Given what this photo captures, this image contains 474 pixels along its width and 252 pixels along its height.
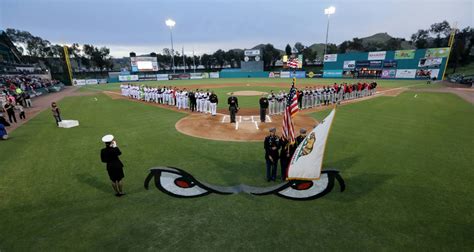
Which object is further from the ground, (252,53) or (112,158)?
(252,53)

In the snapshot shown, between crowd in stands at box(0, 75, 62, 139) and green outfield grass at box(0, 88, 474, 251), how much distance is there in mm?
5257

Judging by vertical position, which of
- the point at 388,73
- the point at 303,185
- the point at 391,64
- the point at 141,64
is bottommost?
the point at 303,185

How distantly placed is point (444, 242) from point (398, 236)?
2.78ft

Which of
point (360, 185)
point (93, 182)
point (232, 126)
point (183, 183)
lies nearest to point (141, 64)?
point (232, 126)

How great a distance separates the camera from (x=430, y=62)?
47000mm

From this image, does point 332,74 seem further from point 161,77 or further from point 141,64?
point 141,64

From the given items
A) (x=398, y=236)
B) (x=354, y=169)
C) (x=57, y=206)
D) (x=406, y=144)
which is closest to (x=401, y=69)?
(x=406, y=144)

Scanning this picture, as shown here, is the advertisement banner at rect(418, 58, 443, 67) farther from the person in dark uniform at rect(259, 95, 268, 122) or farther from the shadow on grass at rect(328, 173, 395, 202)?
the shadow on grass at rect(328, 173, 395, 202)

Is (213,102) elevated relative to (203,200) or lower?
elevated

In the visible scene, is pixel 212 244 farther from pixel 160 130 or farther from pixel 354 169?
pixel 160 130

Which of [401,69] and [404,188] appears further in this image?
[401,69]

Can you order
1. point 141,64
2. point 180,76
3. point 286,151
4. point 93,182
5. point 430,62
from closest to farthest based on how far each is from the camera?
point 286,151 → point 93,182 → point 430,62 → point 141,64 → point 180,76

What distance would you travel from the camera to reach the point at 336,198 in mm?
6422

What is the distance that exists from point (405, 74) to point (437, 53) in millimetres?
6337
